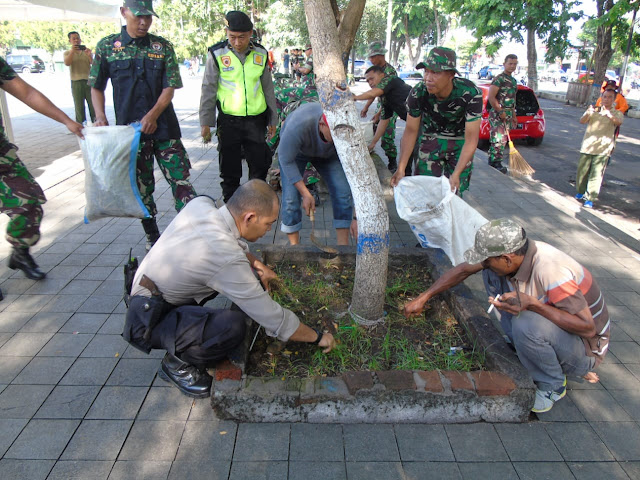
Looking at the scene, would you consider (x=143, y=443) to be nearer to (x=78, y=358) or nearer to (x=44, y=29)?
(x=78, y=358)

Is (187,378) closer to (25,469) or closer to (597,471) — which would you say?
(25,469)

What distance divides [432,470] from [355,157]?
165 centimetres

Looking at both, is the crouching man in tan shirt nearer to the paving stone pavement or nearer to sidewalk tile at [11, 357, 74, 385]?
the paving stone pavement

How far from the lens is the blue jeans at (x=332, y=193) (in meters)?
3.68

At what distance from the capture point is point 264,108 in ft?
14.4

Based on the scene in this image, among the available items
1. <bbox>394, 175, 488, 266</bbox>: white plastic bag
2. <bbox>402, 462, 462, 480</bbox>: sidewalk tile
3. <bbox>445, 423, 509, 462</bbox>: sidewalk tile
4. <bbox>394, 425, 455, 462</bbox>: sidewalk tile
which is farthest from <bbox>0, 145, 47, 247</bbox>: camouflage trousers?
<bbox>445, 423, 509, 462</bbox>: sidewalk tile

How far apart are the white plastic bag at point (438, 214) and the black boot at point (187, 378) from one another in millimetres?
2008

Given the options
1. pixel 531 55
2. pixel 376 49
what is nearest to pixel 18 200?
pixel 376 49

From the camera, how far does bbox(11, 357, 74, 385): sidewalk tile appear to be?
2521 mm

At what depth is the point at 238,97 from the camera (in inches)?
166

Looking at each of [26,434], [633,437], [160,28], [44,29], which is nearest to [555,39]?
[633,437]

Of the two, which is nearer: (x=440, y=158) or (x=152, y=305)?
(x=152, y=305)

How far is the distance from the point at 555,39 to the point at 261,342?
22.5 m

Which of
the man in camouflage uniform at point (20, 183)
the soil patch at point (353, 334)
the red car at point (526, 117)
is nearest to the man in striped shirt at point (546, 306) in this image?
the soil patch at point (353, 334)
